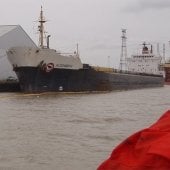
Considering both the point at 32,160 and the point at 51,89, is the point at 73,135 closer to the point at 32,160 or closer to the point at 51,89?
the point at 32,160

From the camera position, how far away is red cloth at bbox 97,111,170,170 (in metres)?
1.82

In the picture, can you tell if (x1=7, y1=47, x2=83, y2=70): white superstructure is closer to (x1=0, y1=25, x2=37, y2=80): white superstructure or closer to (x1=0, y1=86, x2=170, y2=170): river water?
(x1=0, y1=25, x2=37, y2=80): white superstructure

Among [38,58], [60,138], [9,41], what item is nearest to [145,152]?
[60,138]

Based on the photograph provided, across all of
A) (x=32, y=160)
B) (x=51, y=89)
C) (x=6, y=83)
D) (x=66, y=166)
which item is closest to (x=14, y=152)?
(x=32, y=160)

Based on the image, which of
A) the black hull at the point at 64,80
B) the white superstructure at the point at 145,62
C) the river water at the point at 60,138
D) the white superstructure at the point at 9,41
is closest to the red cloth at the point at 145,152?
the river water at the point at 60,138

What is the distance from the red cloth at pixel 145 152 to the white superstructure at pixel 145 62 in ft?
203

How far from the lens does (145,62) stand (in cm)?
6588

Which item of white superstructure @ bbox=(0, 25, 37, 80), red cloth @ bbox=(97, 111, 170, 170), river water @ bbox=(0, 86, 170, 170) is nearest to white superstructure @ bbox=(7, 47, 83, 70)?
white superstructure @ bbox=(0, 25, 37, 80)

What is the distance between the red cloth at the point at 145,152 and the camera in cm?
182

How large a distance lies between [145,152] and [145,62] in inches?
2542

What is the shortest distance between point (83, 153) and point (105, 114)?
8640mm

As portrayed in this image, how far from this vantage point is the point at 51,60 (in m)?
32.0

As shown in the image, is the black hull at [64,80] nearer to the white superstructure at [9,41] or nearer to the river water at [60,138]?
the white superstructure at [9,41]

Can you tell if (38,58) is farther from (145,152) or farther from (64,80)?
(145,152)
